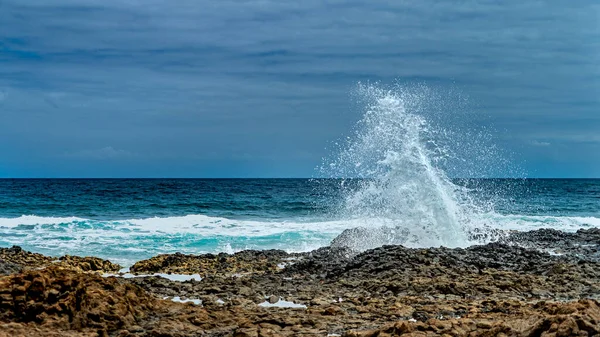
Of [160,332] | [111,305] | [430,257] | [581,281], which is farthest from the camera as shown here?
[430,257]

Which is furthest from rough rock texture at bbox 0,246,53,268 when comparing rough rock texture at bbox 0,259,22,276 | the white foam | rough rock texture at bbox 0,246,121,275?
the white foam

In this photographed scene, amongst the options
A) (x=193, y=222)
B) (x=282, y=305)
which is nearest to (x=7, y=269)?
(x=282, y=305)

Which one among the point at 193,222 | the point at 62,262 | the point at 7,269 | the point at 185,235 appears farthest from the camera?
the point at 193,222

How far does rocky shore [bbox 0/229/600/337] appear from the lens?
635 cm

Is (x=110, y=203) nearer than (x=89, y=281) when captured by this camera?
No

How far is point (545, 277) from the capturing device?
10211mm

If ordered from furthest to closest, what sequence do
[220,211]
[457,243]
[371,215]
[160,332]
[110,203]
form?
[110,203]
[220,211]
[371,215]
[457,243]
[160,332]

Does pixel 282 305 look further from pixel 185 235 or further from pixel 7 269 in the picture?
pixel 185 235

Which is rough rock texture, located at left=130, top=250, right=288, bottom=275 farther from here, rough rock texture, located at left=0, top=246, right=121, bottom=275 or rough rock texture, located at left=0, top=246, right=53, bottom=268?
rough rock texture, located at left=0, top=246, right=53, bottom=268

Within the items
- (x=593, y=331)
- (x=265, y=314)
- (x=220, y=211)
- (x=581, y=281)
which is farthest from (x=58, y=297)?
(x=220, y=211)

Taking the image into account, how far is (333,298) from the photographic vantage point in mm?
8766

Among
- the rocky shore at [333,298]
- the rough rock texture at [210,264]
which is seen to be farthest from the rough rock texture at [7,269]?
the rough rock texture at [210,264]

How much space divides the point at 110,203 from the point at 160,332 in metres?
36.5

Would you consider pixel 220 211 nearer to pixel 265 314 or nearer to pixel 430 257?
pixel 430 257
